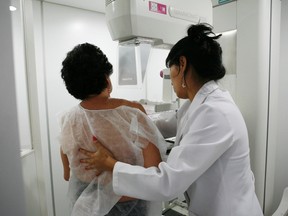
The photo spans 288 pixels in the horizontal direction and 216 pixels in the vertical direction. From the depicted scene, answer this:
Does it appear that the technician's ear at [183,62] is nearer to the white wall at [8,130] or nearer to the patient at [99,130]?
the patient at [99,130]

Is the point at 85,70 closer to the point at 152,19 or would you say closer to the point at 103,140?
the point at 103,140

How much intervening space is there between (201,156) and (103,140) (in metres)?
0.39

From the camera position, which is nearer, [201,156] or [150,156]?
[201,156]

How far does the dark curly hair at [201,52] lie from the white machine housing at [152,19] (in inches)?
9.5

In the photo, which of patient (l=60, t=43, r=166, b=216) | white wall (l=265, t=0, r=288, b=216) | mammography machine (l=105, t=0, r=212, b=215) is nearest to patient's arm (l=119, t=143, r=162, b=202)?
patient (l=60, t=43, r=166, b=216)

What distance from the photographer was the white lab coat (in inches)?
32.4

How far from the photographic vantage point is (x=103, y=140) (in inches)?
36.8

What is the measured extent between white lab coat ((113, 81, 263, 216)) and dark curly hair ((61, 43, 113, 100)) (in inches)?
13.0

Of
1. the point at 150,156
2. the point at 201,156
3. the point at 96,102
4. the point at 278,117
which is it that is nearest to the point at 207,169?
the point at 201,156

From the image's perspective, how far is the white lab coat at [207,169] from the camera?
82 cm

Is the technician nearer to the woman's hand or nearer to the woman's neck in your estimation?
the woman's hand

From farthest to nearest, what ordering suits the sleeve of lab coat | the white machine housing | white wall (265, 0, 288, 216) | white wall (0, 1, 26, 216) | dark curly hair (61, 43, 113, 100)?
1. white wall (265, 0, 288, 216)
2. the white machine housing
3. dark curly hair (61, 43, 113, 100)
4. the sleeve of lab coat
5. white wall (0, 1, 26, 216)

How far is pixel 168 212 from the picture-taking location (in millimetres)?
1910

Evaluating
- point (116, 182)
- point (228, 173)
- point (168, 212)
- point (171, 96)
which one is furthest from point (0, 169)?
point (168, 212)
